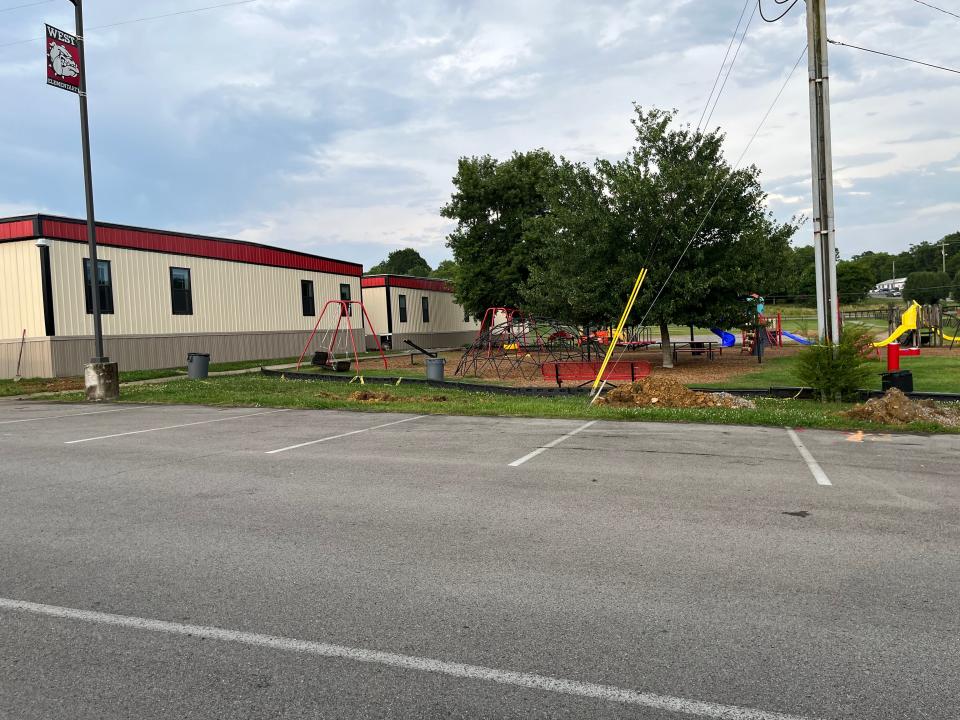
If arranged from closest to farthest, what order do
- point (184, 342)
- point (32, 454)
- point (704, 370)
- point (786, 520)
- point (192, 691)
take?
point (192, 691) → point (786, 520) → point (32, 454) → point (704, 370) → point (184, 342)

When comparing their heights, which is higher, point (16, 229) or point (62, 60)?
point (62, 60)

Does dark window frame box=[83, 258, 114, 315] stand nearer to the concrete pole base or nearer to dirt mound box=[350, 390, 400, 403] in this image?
the concrete pole base

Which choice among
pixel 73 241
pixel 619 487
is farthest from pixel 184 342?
pixel 619 487

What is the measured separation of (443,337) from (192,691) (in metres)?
47.0

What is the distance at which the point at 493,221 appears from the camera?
141 feet

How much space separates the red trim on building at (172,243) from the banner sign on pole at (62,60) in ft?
25.3

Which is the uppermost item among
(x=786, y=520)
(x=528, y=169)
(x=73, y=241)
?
(x=528, y=169)

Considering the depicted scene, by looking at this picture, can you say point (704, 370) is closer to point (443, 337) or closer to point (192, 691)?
point (192, 691)

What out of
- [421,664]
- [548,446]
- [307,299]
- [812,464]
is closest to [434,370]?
[548,446]

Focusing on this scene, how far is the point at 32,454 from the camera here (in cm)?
979

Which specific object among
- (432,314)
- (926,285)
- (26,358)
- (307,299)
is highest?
(926,285)

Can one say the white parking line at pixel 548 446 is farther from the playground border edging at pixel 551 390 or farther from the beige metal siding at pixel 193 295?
the beige metal siding at pixel 193 295

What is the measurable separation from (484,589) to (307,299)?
3346 cm

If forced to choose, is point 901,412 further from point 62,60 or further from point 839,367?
point 62,60
